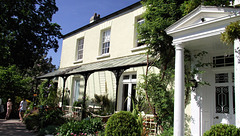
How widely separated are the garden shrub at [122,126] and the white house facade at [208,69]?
1.11 metres

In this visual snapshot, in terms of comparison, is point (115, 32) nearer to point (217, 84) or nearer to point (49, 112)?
point (49, 112)

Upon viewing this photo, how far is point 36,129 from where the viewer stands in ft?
28.5

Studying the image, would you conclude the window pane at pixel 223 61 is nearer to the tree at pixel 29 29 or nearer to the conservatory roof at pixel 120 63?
the conservatory roof at pixel 120 63

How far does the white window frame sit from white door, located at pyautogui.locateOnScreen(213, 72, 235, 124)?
704 cm

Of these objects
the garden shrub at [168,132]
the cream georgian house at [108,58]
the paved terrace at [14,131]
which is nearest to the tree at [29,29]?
the cream georgian house at [108,58]

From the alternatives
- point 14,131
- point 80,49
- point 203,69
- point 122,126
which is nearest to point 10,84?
point 80,49

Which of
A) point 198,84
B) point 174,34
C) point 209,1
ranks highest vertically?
point 209,1

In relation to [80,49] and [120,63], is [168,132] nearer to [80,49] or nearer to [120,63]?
[120,63]

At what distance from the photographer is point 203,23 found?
4977 millimetres

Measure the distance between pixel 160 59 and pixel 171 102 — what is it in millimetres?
1586

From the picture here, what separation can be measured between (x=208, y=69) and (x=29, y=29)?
1543cm

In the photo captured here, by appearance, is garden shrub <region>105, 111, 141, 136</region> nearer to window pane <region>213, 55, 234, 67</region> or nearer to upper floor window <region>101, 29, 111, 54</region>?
window pane <region>213, 55, 234, 67</region>

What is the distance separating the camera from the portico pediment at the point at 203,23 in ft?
15.2

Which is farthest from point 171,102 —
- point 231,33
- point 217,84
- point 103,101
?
point 103,101
